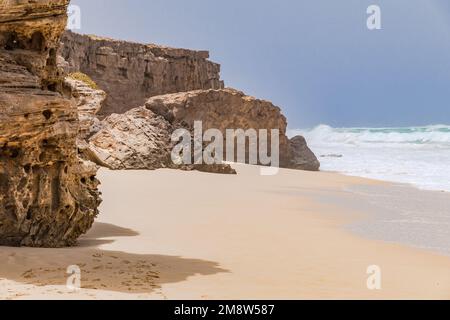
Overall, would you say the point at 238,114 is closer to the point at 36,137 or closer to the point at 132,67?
the point at 36,137

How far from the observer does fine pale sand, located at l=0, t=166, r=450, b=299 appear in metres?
4.81

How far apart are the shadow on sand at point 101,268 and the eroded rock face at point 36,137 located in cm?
41

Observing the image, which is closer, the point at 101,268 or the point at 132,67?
the point at 101,268

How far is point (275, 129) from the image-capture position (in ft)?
102

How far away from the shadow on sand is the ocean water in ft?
42.1

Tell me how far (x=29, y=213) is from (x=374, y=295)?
385cm

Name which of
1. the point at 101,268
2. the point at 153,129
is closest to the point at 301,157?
the point at 153,129

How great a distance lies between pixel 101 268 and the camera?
5.45m

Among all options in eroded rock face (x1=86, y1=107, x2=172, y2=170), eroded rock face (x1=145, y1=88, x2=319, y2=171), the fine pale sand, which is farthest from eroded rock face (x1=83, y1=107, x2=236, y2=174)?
the fine pale sand

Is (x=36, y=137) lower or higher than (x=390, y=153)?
lower

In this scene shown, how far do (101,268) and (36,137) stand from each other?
5.96ft

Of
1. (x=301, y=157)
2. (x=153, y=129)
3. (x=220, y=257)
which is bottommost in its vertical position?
(x=220, y=257)

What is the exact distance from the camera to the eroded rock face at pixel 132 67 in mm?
54656
